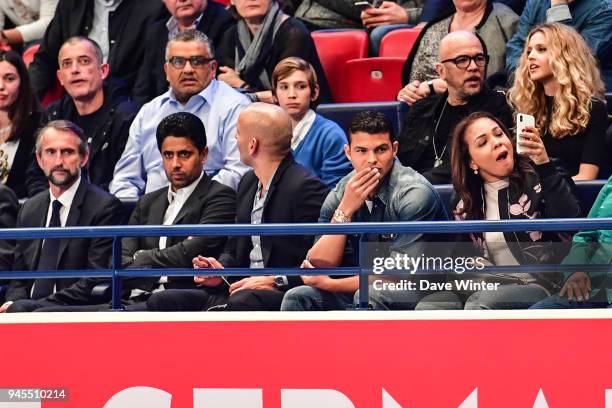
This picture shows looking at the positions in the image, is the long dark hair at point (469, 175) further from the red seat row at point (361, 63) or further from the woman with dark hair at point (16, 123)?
the woman with dark hair at point (16, 123)

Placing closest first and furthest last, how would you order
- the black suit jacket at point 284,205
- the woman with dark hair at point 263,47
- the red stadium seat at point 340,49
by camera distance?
1. the black suit jacket at point 284,205
2. the woman with dark hair at point 263,47
3. the red stadium seat at point 340,49

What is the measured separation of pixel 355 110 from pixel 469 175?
1.62 m

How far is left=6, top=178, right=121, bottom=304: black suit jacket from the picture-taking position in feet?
18.8

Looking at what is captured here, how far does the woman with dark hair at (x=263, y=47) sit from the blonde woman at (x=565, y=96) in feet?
4.53

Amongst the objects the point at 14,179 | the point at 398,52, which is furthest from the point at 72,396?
the point at 398,52

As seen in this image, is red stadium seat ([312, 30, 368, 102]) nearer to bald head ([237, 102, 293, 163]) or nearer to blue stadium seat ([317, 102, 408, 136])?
blue stadium seat ([317, 102, 408, 136])

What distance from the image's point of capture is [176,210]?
19.2ft

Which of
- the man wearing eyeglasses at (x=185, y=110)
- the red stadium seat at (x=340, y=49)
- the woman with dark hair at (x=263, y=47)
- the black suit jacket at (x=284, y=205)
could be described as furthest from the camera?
the red stadium seat at (x=340, y=49)

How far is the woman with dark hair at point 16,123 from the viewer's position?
7082mm

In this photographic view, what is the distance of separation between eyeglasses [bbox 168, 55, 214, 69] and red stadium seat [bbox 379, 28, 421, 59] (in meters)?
1.15

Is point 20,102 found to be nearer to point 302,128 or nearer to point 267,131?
point 302,128

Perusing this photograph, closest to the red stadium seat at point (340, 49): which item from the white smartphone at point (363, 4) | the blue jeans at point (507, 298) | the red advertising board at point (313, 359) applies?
the white smartphone at point (363, 4)

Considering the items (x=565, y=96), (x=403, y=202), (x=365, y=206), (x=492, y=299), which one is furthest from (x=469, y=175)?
(x=565, y=96)

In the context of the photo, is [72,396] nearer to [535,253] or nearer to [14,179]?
[535,253]
